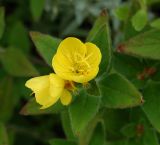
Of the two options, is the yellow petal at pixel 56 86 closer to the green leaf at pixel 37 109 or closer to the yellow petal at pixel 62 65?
the yellow petal at pixel 62 65

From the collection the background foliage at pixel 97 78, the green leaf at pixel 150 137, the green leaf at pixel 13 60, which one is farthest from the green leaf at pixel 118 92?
the green leaf at pixel 13 60

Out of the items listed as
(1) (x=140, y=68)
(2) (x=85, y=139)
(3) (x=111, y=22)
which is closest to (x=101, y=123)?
(2) (x=85, y=139)

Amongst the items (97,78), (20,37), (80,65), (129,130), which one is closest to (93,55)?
(80,65)

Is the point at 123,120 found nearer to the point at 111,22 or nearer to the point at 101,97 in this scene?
the point at 101,97

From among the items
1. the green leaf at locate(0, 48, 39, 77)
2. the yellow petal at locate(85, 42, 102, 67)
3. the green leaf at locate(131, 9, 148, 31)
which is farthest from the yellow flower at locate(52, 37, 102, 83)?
the green leaf at locate(0, 48, 39, 77)

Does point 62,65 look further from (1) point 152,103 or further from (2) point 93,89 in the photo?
(1) point 152,103

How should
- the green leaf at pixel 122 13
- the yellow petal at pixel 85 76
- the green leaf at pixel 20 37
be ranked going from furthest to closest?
the green leaf at pixel 20 37, the green leaf at pixel 122 13, the yellow petal at pixel 85 76
